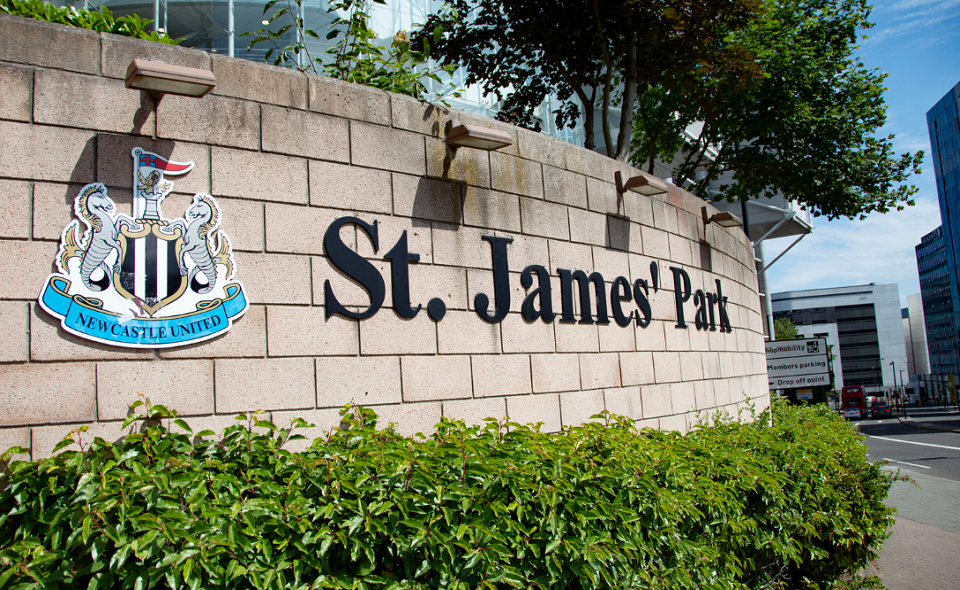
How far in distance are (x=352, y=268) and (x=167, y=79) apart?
1554 mm

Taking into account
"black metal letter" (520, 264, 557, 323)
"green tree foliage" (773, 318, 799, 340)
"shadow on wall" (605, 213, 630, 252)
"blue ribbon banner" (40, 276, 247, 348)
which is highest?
"green tree foliage" (773, 318, 799, 340)

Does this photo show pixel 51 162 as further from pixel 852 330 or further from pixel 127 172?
pixel 852 330

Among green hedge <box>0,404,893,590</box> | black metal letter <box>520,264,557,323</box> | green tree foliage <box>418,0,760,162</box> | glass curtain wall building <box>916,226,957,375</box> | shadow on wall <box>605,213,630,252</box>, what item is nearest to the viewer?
green hedge <box>0,404,893,590</box>

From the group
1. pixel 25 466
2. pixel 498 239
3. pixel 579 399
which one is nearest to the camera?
pixel 25 466

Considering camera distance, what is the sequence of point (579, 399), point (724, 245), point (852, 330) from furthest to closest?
1. point (852, 330)
2. point (724, 245)
3. point (579, 399)

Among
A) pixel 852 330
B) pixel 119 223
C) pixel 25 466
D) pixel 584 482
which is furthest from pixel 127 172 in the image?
pixel 852 330

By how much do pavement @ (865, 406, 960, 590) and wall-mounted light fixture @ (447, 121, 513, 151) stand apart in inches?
229

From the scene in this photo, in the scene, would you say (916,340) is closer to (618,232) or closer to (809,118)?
(809,118)

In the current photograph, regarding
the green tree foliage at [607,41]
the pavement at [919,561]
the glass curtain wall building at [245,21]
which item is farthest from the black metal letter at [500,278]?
the glass curtain wall building at [245,21]

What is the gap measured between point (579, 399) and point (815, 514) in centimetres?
216

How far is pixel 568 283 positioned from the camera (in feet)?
20.1

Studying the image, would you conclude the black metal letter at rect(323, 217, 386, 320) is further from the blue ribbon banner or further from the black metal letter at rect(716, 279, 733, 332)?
the black metal letter at rect(716, 279, 733, 332)

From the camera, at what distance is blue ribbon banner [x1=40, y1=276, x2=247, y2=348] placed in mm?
3807

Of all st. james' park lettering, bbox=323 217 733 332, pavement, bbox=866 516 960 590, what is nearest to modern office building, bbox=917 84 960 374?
pavement, bbox=866 516 960 590
